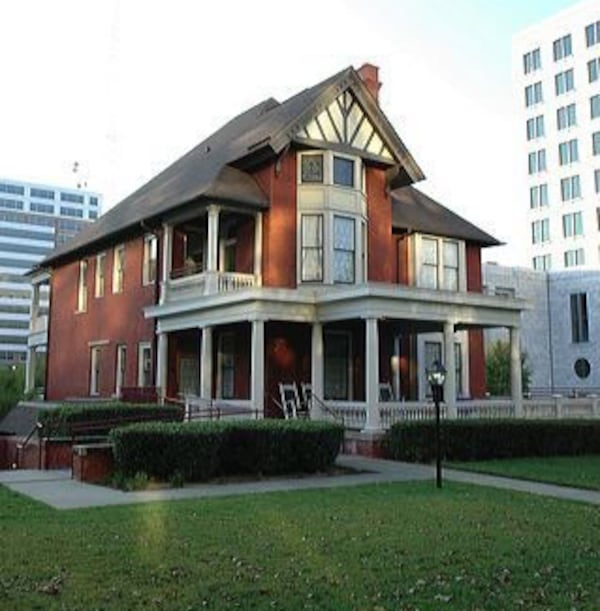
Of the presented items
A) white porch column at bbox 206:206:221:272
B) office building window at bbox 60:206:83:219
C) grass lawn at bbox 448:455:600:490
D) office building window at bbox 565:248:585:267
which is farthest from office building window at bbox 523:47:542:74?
office building window at bbox 60:206:83:219

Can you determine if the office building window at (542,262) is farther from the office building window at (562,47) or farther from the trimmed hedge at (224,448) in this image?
the trimmed hedge at (224,448)

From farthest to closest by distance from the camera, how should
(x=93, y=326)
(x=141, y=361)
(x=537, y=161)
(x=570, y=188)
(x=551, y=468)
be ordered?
1. (x=537, y=161)
2. (x=570, y=188)
3. (x=93, y=326)
4. (x=141, y=361)
5. (x=551, y=468)

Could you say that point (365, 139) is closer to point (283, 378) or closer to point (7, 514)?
point (283, 378)

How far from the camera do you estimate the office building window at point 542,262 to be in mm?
81125

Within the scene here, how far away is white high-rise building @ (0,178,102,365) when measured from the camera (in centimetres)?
13938

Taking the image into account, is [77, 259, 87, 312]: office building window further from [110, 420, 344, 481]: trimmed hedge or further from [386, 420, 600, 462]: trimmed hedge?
[110, 420, 344, 481]: trimmed hedge

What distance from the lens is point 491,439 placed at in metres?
19.3

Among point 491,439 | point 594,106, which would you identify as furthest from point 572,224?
point 491,439

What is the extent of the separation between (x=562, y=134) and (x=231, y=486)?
7456cm

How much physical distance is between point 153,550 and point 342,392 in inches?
669

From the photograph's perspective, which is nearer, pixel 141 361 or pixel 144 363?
pixel 144 363

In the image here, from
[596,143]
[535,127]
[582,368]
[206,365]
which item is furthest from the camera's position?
[535,127]

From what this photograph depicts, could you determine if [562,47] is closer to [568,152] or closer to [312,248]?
[568,152]

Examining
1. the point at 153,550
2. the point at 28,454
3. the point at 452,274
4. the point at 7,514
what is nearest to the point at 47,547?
the point at 153,550
